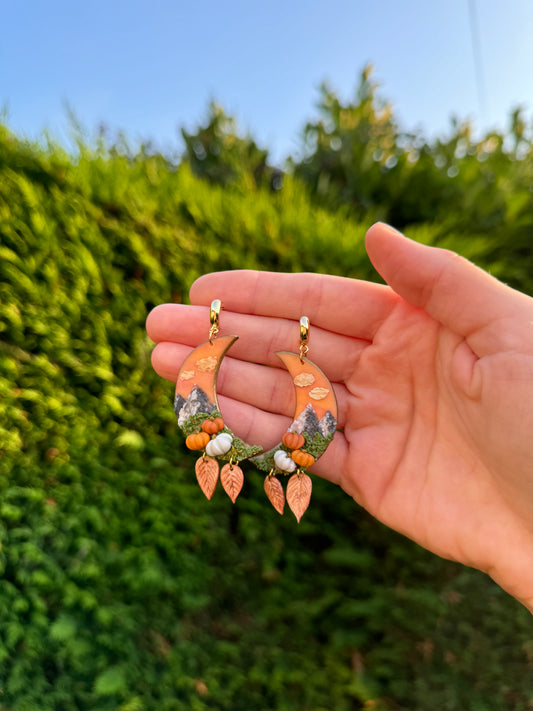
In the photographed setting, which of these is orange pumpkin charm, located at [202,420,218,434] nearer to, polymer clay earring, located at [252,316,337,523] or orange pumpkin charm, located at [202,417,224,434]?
orange pumpkin charm, located at [202,417,224,434]

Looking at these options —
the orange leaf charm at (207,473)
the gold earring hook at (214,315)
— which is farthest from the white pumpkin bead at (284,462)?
the gold earring hook at (214,315)

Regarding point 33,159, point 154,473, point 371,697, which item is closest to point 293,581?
point 371,697

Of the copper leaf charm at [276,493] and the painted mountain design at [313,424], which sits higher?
the painted mountain design at [313,424]

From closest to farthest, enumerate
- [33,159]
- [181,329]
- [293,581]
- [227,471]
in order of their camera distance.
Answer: [227,471] < [181,329] < [33,159] < [293,581]

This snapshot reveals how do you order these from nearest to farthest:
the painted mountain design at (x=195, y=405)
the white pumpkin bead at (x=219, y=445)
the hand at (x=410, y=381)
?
the hand at (x=410, y=381) → the white pumpkin bead at (x=219, y=445) → the painted mountain design at (x=195, y=405)

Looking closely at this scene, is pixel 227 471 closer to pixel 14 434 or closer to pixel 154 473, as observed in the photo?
pixel 154 473

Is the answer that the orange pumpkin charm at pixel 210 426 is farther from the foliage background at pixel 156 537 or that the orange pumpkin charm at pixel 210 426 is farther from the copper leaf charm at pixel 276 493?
the foliage background at pixel 156 537

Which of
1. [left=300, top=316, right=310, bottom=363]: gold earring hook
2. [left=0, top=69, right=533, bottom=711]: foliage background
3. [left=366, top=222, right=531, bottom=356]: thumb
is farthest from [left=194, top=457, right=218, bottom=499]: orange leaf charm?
[left=366, top=222, right=531, bottom=356]: thumb

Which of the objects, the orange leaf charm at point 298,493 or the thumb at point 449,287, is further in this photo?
the orange leaf charm at point 298,493
